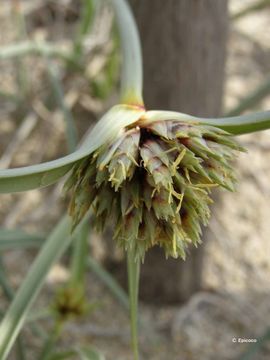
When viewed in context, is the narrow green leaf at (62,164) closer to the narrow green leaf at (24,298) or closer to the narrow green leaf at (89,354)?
the narrow green leaf at (24,298)

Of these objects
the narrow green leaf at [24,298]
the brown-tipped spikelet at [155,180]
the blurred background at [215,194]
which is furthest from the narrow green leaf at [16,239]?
the brown-tipped spikelet at [155,180]

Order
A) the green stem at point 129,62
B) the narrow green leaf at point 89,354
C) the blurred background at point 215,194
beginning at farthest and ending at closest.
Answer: the blurred background at point 215,194 → the narrow green leaf at point 89,354 → the green stem at point 129,62

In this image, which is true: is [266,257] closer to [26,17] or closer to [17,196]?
[17,196]

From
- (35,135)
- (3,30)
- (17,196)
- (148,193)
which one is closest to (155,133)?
(148,193)

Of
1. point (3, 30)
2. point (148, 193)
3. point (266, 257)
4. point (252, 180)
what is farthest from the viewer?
point (3, 30)

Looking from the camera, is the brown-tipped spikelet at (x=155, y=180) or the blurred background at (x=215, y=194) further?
the blurred background at (x=215, y=194)

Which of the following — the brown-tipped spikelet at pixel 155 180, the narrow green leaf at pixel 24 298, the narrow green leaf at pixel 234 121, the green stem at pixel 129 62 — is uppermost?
the green stem at pixel 129 62
